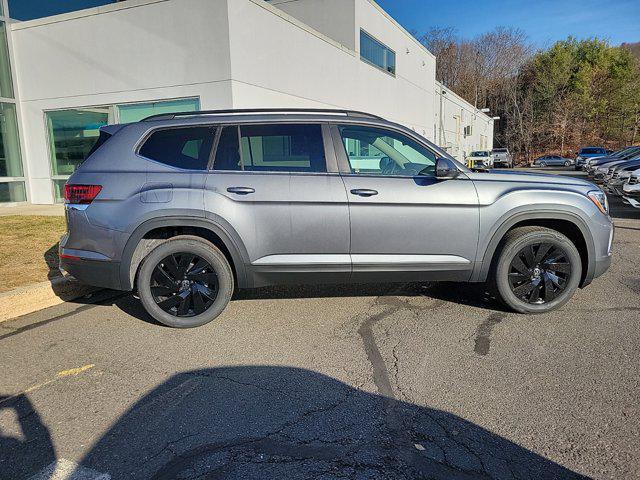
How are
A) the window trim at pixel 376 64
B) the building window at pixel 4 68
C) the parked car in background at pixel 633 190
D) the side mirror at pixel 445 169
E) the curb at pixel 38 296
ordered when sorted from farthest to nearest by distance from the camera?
the window trim at pixel 376 64 < the building window at pixel 4 68 < the parked car in background at pixel 633 190 < the curb at pixel 38 296 < the side mirror at pixel 445 169

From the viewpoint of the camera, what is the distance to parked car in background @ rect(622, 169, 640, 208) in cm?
1059

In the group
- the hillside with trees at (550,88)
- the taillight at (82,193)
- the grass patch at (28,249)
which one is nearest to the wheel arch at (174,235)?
the taillight at (82,193)

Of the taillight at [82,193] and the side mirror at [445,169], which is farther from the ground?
the side mirror at [445,169]

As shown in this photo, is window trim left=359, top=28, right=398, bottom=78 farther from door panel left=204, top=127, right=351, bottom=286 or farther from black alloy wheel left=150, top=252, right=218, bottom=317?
black alloy wheel left=150, top=252, right=218, bottom=317

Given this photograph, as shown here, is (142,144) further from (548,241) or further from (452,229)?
(548,241)

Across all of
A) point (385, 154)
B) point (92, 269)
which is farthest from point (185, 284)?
point (385, 154)

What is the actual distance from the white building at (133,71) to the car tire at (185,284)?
26.9 feet

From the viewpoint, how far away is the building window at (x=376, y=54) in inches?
812

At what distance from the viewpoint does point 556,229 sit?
469 cm

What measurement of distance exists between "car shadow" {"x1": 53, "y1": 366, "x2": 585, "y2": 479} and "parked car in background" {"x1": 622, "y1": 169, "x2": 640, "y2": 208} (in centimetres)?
1012

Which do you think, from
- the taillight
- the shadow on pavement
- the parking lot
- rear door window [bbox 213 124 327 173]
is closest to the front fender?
the parking lot

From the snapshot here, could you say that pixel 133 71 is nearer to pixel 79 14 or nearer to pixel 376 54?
pixel 79 14

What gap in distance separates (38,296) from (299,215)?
312cm

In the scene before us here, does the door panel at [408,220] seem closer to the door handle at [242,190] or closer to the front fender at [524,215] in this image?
the front fender at [524,215]
